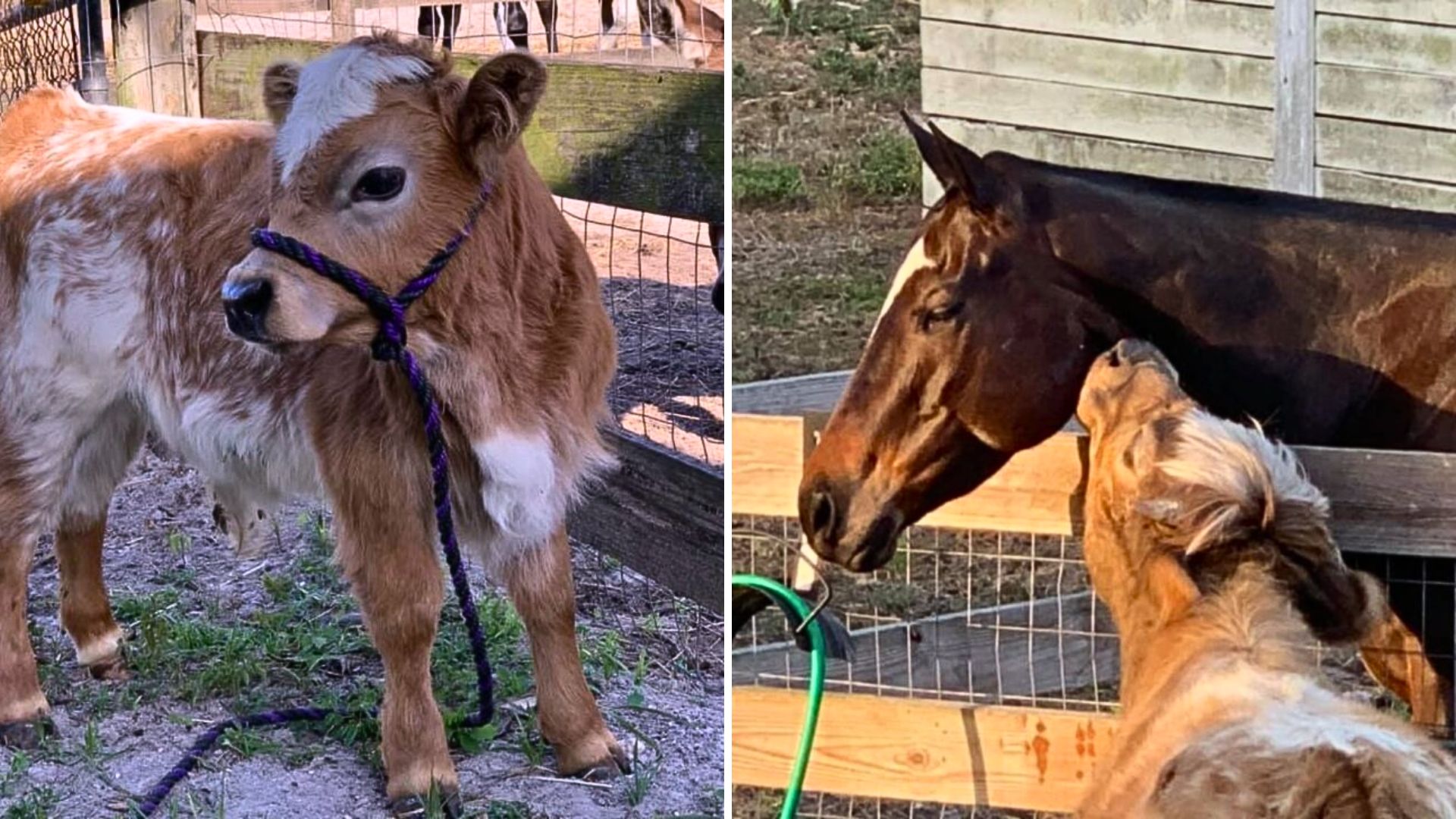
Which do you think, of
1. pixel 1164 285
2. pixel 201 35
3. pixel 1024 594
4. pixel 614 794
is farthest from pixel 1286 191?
pixel 201 35

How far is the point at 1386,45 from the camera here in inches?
97.5

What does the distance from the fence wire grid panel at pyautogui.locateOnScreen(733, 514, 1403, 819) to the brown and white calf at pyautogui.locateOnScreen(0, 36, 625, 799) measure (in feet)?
1.14

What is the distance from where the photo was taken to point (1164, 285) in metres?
2.55

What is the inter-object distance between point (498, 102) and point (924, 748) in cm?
120

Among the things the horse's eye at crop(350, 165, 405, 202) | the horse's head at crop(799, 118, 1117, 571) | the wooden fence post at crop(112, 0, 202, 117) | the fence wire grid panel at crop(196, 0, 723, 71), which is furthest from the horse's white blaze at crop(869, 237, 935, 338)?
the wooden fence post at crop(112, 0, 202, 117)

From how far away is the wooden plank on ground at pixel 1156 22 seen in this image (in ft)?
8.38

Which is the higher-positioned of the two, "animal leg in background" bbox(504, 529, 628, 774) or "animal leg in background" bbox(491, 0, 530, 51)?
"animal leg in background" bbox(491, 0, 530, 51)

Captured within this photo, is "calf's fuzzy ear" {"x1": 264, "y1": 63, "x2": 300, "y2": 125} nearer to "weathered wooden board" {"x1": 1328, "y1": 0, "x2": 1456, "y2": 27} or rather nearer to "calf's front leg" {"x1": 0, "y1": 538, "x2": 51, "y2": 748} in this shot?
"calf's front leg" {"x1": 0, "y1": 538, "x2": 51, "y2": 748}

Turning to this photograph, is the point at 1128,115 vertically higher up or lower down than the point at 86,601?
higher up

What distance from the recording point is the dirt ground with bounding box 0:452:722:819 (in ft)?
9.20

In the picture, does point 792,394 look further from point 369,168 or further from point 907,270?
point 369,168

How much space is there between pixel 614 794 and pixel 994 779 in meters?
0.64

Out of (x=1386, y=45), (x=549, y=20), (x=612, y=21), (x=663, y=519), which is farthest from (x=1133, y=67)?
(x=549, y=20)

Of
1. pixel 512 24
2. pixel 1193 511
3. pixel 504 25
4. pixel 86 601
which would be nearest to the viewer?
pixel 1193 511
